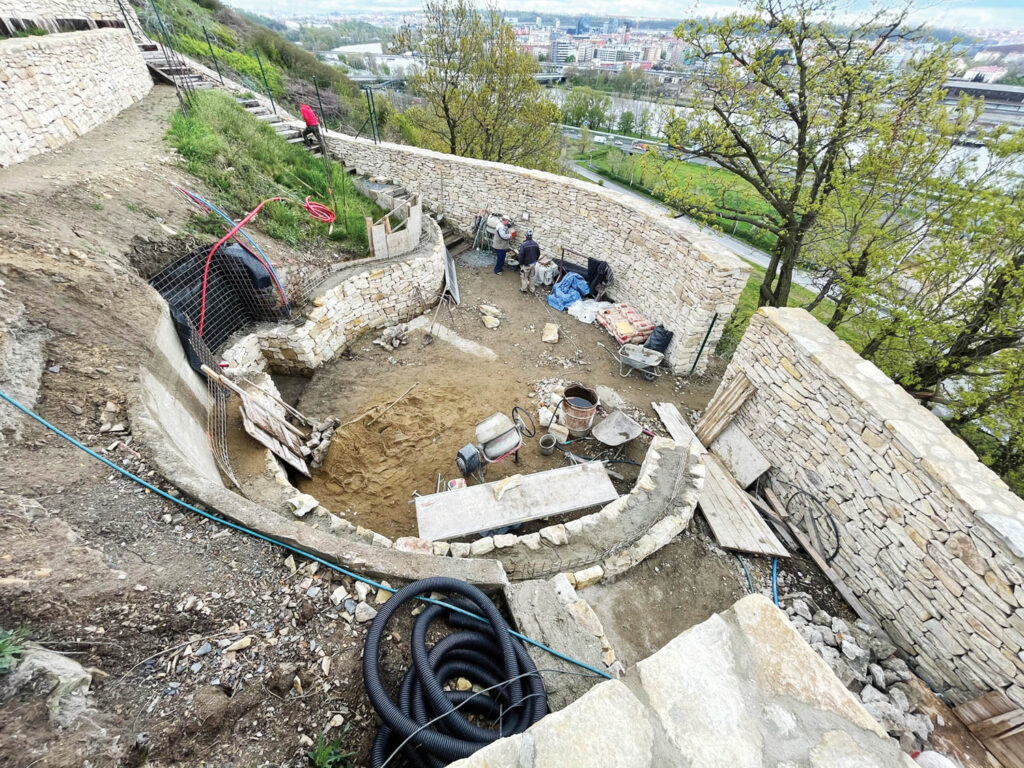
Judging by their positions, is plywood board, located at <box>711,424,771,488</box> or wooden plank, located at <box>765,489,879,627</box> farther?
plywood board, located at <box>711,424,771,488</box>

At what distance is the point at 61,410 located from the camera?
3.96 meters

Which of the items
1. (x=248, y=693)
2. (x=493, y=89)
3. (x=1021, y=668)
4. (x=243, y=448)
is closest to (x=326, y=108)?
(x=493, y=89)

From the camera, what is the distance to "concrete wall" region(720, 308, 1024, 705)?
3631 millimetres

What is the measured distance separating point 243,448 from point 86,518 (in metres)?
2.42

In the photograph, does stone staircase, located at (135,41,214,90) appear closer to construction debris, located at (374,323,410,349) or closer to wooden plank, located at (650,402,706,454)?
construction debris, located at (374,323,410,349)

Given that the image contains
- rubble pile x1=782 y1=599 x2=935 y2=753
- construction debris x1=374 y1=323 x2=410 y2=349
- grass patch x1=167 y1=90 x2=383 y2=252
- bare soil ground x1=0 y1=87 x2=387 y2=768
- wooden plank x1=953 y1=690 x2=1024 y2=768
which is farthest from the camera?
construction debris x1=374 y1=323 x2=410 y2=349

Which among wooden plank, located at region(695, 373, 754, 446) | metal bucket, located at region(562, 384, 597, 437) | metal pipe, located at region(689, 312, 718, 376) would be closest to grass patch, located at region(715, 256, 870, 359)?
metal pipe, located at region(689, 312, 718, 376)

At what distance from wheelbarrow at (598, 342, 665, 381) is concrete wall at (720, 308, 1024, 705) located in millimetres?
2606

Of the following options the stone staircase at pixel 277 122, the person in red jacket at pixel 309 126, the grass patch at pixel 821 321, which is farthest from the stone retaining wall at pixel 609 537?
the stone staircase at pixel 277 122

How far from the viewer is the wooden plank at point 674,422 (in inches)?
279

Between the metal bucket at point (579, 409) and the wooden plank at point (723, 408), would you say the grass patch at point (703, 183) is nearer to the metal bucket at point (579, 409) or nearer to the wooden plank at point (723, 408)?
the wooden plank at point (723, 408)

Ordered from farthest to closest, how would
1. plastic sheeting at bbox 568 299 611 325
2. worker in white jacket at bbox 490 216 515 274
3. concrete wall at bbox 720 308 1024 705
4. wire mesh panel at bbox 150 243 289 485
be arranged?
1. worker in white jacket at bbox 490 216 515 274
2. plastic sheeting at bbox 568 299 611 325
3. wire mesh panel at bbox 150 243 289 485
4. concrete wall at bbox 720 308 1024 705

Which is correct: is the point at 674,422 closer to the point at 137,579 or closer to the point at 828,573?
the point at 828,573

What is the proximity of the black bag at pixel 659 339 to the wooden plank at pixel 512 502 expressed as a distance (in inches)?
165
